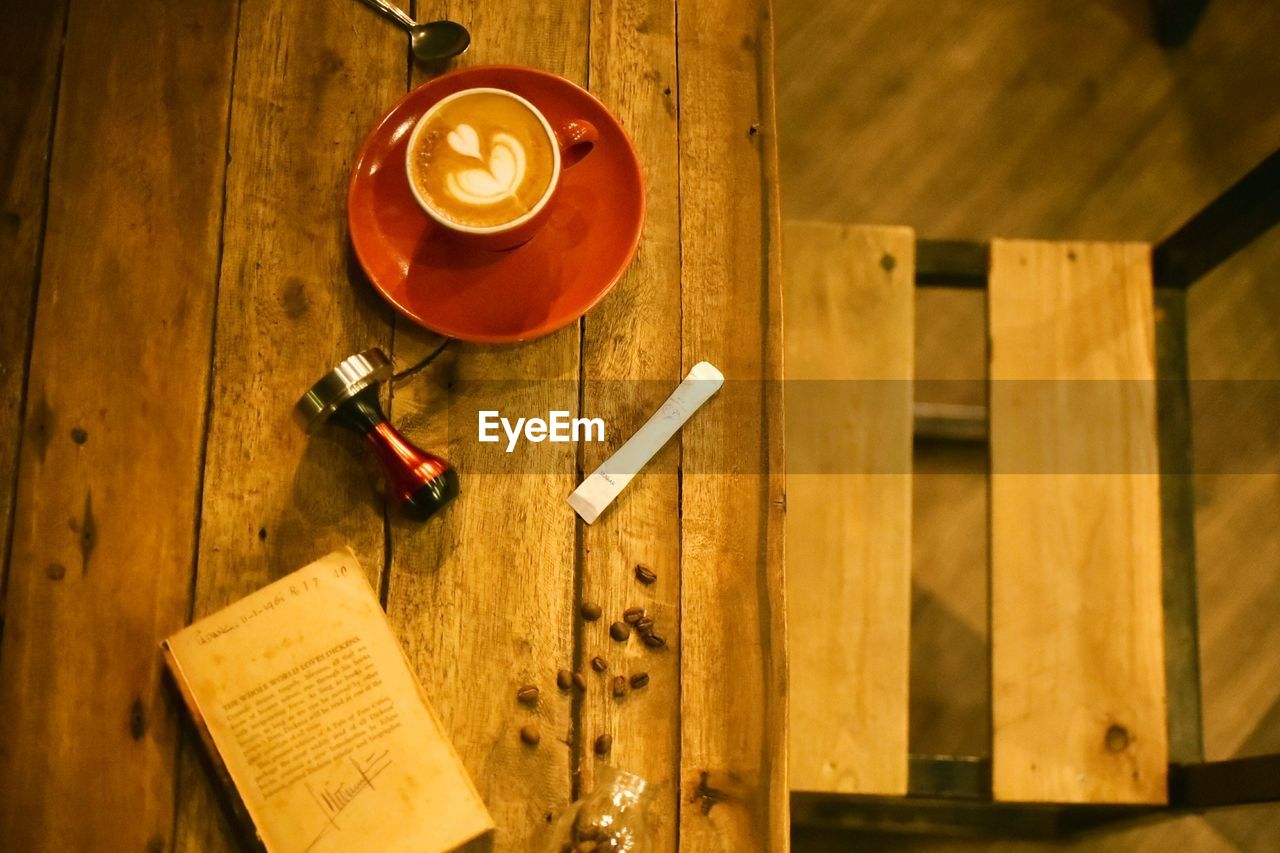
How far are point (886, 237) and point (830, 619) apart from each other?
50cm

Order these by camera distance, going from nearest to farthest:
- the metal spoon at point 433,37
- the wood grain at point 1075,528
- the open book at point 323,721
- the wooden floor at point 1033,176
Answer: the open book at point 323,721
the metal spoon at point 433,37
the wood grain at point 1075,528
the wooden floor at point 1033,176

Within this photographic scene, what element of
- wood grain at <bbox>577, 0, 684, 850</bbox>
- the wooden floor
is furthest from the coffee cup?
the wooden floor

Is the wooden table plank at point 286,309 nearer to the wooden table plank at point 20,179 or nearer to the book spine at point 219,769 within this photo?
the book spine at point 219,769

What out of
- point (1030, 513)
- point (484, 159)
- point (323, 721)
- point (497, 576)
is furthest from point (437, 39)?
point (1030, 513)

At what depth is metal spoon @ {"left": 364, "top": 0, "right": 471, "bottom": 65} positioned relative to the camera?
2.88ft

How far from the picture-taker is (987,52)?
1.79 m

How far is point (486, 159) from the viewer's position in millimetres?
772

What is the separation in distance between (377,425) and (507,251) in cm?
20

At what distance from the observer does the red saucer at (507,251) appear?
2.68 ft

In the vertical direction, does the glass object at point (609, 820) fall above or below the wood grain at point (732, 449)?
below
